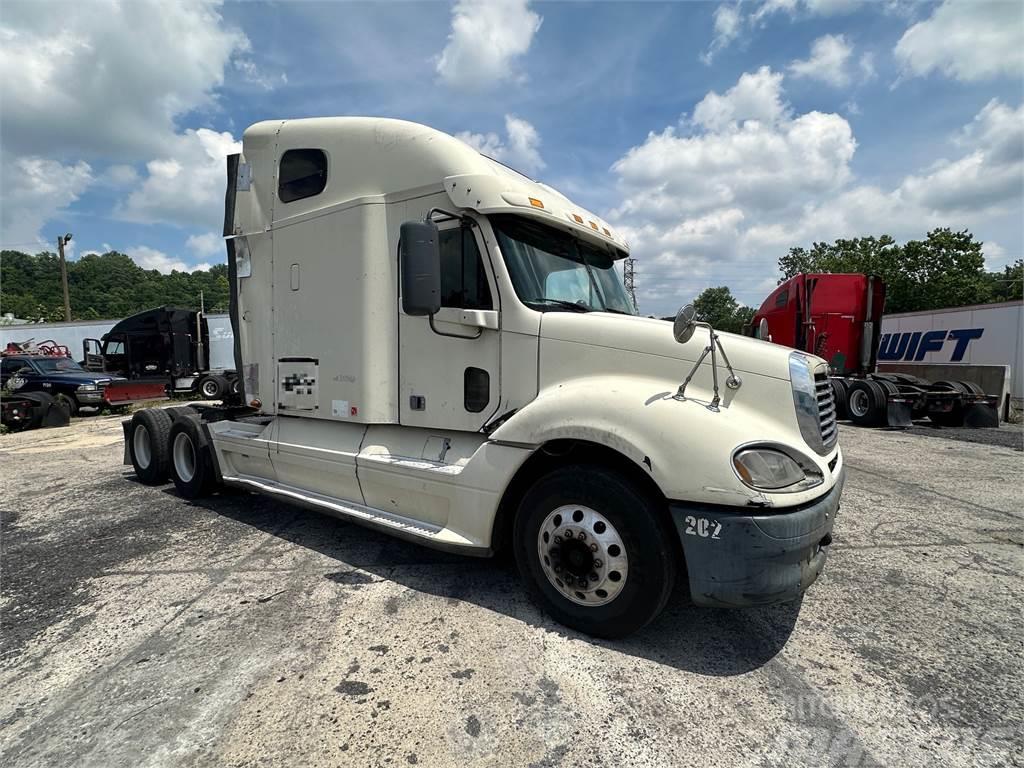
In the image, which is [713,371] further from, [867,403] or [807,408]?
[867,403]

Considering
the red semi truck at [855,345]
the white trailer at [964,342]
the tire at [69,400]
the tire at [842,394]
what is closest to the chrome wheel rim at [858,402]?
the red semi truck at [855,345]

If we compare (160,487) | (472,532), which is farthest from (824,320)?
(160,487)

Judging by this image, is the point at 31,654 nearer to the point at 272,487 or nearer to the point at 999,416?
the point at 272,487

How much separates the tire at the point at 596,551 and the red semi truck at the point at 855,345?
1044 cm

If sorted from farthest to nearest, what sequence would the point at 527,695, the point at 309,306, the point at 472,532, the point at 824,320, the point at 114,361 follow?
the point at 114,361 → the point at 824,320 → the point at 309,306 → the point at 472,532 → the point at 527,695

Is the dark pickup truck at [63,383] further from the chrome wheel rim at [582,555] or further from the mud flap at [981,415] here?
the mud flap at [981,415]

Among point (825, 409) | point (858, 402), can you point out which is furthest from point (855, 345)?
point (825, 409)

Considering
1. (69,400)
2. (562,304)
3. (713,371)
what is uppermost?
(562,304)

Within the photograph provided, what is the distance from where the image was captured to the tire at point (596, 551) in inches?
104

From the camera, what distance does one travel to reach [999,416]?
11961mm

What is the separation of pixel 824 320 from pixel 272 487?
38.9ft

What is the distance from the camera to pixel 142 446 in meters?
6.43

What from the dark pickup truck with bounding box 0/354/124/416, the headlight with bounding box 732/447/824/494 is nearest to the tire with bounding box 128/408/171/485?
the headlight with bounding box 732/447/824/494

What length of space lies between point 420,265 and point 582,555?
6.14 ft
